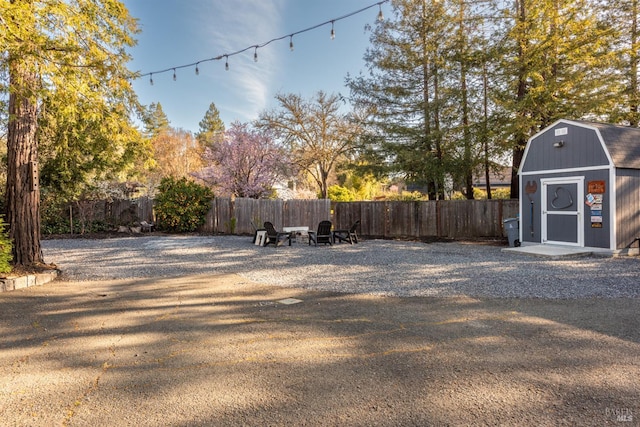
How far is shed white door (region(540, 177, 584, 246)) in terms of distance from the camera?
33.3ft

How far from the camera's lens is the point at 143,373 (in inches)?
117

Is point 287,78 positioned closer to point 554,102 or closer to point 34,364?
point 554,102

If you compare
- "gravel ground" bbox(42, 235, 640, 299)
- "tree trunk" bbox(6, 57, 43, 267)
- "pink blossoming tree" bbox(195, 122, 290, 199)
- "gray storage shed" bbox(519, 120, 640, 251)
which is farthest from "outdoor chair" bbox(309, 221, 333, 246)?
"pink blossoming tree" bbox(195, 122, 290, 199)

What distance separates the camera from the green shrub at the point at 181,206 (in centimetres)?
1598

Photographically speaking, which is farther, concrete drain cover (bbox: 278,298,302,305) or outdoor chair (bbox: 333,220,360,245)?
outdoor chair (bbox: 333,220,360,245)

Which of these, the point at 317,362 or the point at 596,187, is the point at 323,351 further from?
the point at 596,187

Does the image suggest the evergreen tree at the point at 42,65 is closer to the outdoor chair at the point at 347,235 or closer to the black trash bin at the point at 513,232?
the outdoor chair at the point at 347,235

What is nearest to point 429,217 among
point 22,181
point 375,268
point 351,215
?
point 351,215

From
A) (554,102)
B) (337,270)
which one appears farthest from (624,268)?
(554,102)

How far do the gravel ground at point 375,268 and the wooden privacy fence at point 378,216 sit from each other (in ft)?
13.1

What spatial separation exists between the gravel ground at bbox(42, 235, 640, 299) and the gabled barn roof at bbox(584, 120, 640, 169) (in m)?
2.37

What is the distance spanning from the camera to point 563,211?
34.7 feet

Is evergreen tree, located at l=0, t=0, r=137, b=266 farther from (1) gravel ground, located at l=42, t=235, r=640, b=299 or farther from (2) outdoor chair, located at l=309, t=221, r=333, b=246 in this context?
(2) outdoor chair, located at l=309, t=221, r=333, b=246

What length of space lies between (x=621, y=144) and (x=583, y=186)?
135cm
